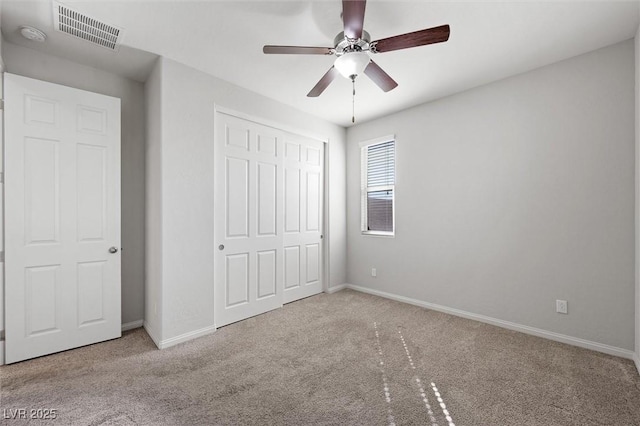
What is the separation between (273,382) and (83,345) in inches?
75.9

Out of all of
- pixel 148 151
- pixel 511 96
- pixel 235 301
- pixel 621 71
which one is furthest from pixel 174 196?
pixel 621 71

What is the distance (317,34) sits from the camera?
2281mm

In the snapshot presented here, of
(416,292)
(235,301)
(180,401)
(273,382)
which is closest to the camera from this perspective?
(180,401)

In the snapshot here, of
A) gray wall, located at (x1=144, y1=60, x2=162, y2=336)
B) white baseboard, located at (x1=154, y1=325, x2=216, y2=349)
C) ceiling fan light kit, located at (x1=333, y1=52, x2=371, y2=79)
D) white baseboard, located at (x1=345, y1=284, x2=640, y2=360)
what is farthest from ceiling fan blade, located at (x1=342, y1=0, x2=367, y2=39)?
white baseboard, located at (x1=345, y1=284, x2=640, y2=360)

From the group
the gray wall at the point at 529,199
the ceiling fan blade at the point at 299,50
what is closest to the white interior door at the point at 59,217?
the ceiling fan blade at the point at 299,50

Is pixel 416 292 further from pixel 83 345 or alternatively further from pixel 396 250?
pixel 83 345

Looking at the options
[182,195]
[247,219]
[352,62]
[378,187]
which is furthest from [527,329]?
[182,195]

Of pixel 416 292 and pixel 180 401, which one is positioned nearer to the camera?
pixel 180 401

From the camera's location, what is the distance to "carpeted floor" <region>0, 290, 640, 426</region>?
1708 mm

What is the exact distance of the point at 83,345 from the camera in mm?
2588

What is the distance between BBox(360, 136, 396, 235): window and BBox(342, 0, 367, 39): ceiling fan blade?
238 cm

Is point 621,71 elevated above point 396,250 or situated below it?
above

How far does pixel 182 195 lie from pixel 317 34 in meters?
1.90

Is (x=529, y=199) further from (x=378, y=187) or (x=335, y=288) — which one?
(x=335, y=288)
